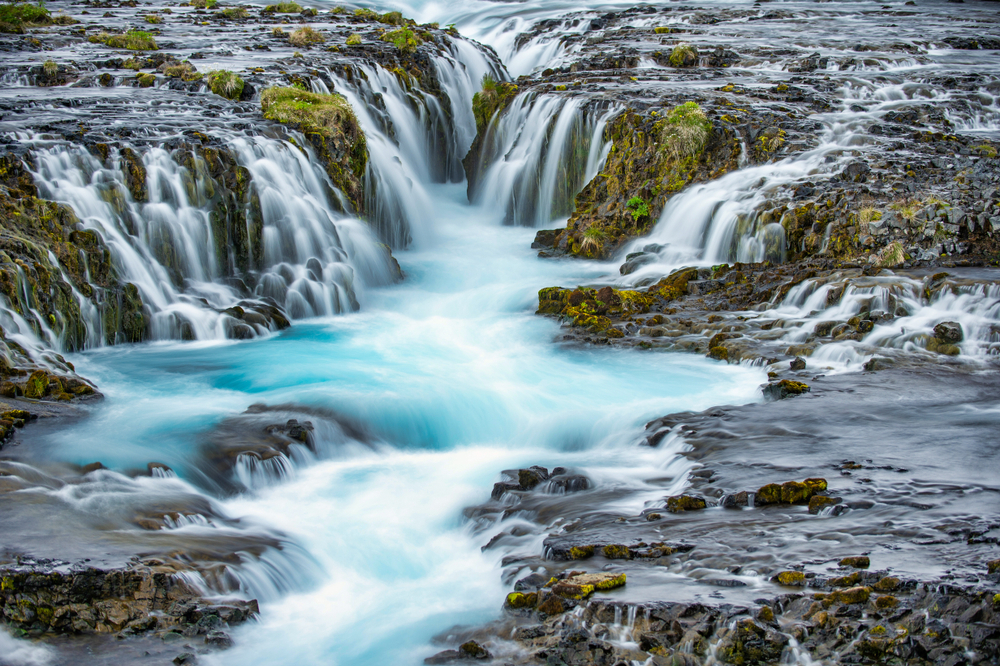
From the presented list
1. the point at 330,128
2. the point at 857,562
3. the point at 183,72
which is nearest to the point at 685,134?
the point at 330,128

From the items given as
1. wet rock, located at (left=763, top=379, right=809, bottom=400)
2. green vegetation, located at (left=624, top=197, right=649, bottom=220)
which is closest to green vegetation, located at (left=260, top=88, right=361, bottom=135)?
green vegetation, located at (left=624, top=197, right=649, bottom=220)

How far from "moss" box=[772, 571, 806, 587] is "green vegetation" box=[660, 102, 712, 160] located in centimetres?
1103

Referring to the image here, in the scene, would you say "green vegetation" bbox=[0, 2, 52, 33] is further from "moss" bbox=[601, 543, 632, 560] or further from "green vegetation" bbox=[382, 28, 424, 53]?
"moss" bbox=[601, 543, 632, 560]

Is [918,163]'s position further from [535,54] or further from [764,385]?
[535,54]

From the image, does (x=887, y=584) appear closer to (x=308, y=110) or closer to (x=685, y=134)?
(x=685, y=134)

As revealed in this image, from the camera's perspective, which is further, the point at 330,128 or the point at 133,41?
the point at 133,41

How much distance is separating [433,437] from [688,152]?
8.42 metres

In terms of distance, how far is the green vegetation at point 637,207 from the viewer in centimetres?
1472

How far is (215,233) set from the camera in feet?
40.7

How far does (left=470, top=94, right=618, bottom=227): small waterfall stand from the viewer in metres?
16.9

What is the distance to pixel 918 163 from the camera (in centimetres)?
1332

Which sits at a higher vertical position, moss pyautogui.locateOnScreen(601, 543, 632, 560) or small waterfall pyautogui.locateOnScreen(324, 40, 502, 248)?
small waterfall pyautogui.locateOnScreen(324, 40, 502, 248)

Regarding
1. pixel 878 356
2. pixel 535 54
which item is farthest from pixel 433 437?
pixel 535 54

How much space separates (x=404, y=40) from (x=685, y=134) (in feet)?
33.2
